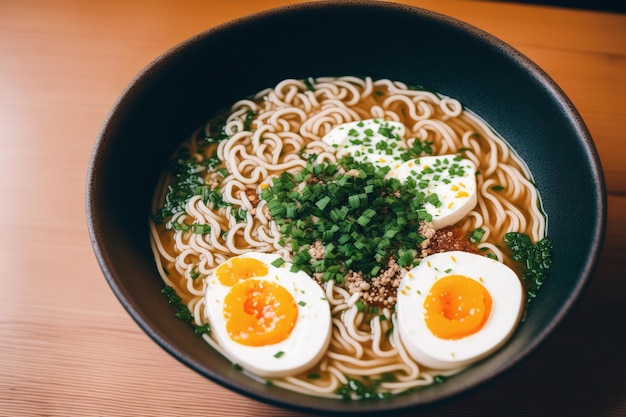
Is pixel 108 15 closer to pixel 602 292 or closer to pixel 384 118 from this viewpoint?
pixel 384 118

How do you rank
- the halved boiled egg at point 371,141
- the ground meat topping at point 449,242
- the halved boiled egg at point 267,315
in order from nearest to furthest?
the halved boiled egg at point 267,315, the ground meat topping at point 449,242, the halved boiled egg at point 371,141

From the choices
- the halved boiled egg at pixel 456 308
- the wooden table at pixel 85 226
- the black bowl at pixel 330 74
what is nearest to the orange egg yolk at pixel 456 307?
the halved boiled egg at pixel 456 308

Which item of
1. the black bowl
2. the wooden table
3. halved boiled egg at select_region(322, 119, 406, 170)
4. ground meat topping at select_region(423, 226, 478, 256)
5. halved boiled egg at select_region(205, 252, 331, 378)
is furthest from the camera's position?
halved boiled egg at select_region(322, 119, 406, 170)

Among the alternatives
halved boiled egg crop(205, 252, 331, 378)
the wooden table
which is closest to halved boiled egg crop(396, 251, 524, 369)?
the wooden table

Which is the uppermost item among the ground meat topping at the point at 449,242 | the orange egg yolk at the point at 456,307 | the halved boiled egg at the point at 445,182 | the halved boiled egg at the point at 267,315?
the halved boiled egg at the point at 445,182

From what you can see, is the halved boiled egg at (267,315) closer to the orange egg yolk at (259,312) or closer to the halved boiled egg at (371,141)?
the orange egg yolk at (259,312)

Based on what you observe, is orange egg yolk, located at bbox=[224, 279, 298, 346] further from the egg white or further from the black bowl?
the egg white

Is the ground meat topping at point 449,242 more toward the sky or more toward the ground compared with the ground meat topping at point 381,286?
more toward the sky

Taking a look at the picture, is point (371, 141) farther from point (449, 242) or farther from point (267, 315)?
point (267, 315)
